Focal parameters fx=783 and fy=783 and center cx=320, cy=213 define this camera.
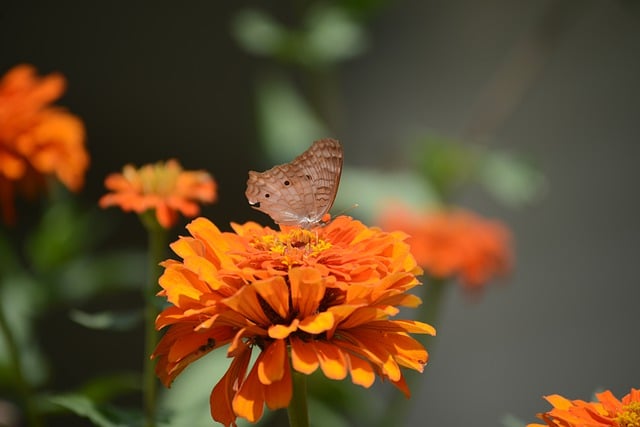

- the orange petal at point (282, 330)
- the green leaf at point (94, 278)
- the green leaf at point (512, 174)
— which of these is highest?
the orange petal at point (282, 330)

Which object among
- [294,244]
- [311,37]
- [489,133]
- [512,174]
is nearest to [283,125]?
[311,37]

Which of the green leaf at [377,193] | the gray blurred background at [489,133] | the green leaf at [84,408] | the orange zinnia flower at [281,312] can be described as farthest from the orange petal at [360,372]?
the gray blurred background at [489,133]

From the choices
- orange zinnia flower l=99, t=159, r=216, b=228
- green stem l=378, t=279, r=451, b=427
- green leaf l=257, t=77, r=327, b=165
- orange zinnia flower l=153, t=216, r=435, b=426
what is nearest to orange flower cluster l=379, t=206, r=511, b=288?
green stem l=378, t=279, r=451, b=427

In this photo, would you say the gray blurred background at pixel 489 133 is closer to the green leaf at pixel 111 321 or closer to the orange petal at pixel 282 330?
the green leaf at pixel 111 321

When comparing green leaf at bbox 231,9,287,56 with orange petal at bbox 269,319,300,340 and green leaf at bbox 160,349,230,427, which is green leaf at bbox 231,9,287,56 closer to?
green leaf at bbox 160,349,230,427

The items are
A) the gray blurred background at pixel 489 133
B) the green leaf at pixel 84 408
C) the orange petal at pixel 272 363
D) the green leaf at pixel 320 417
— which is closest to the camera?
the orange petal at pixel 272 363

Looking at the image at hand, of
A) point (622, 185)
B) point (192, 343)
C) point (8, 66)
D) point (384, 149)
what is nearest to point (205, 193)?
point (192, 343)

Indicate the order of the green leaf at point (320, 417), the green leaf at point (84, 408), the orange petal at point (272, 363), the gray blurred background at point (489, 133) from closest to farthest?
the orange petal at point (272, 363) → the green leaf at point (84, 408) → the green leaf at point (320, 417) → the gray blurred background at point (489, 133)

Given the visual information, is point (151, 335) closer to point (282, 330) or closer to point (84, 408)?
point (84, 408)
